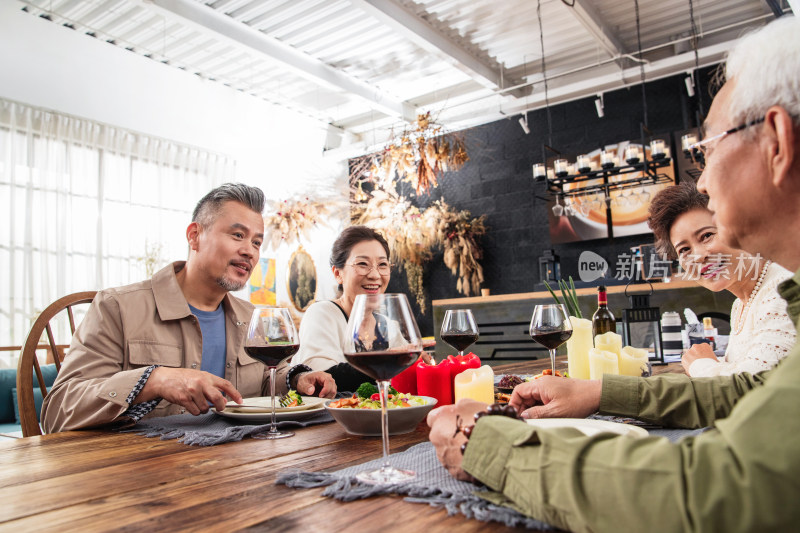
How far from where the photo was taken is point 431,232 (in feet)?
24.6

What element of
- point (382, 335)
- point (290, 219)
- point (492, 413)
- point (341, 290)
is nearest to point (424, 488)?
point (492, 413)

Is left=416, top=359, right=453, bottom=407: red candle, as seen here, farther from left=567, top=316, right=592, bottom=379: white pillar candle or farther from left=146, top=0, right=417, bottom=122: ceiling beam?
left=146, top=0, right=417, bottom=122: ceiling beam

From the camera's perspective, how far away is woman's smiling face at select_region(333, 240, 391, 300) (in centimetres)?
267

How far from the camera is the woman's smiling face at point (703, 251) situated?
201cm

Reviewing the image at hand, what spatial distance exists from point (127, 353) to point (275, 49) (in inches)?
200

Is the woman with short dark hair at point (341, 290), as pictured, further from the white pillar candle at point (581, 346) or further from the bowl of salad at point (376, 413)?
the bowl of salad at point (376, 413)

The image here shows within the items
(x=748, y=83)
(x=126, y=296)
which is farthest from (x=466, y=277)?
(x=748, y=83)

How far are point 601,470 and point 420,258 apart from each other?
23.7ft

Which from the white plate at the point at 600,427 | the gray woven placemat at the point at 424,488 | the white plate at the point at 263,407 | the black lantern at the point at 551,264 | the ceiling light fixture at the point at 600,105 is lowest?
the gray woven placemat at the point at 424,488

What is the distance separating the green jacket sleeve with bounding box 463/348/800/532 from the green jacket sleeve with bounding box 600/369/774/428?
1.71ft

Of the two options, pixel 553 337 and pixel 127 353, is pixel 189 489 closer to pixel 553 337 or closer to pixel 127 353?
pixel 553 337

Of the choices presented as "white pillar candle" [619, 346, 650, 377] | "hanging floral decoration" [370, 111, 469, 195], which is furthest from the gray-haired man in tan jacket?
"hanging floral decoration" [370, 111, 469, 195]

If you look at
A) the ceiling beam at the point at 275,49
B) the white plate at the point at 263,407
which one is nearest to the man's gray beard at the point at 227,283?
the white plate at the point at 263,407

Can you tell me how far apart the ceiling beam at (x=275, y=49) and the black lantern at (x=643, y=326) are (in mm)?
4514
